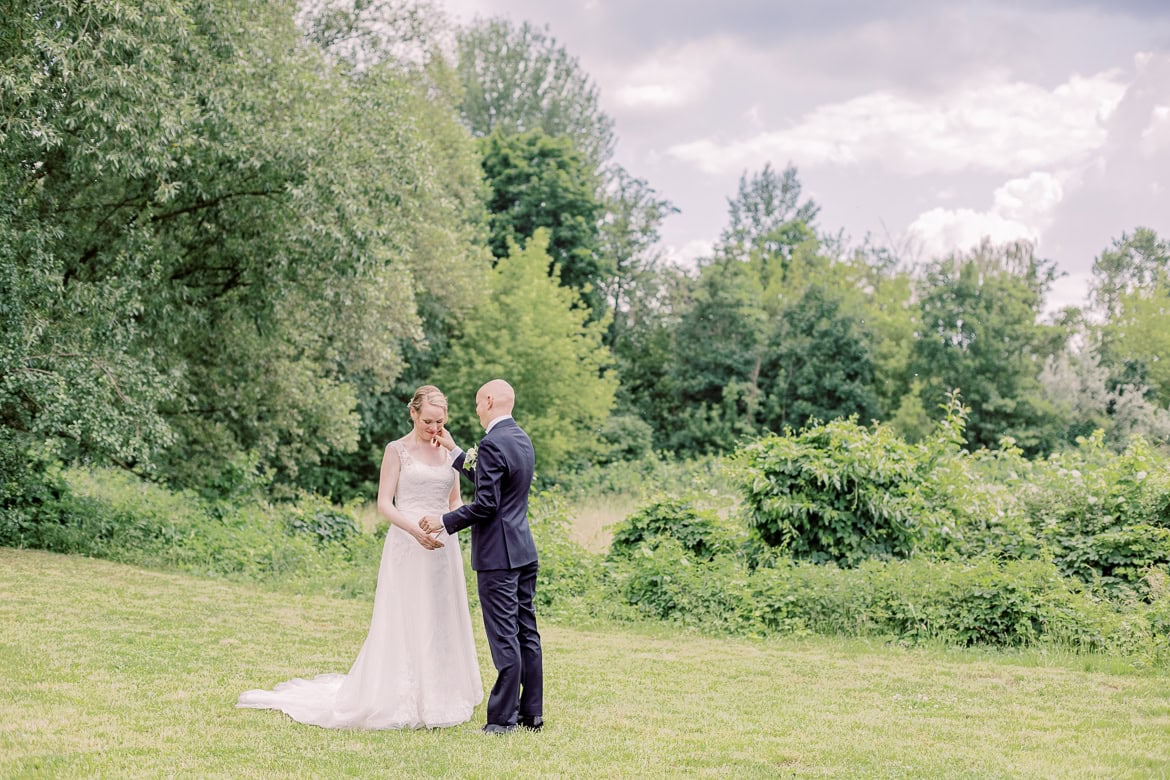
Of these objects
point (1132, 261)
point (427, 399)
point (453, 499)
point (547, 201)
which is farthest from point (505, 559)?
point (1132, 261)

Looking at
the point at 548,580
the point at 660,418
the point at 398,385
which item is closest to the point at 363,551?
the point at 548,580

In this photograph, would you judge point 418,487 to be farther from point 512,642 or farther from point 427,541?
point 512,642

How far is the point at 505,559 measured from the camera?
626 cm

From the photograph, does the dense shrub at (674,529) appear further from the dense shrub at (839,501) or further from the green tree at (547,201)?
the green tree at (547,201)

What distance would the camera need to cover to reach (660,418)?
44.7m

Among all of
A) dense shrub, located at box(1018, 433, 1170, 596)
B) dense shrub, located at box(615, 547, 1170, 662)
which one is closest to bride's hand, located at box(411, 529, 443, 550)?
dense shrub, located at box(615, 547, 1170, 662)

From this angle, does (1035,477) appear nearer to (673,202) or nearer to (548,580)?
(548,580)

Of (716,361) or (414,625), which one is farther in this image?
(716,361)

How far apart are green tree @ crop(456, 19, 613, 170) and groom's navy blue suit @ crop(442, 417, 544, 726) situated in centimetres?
4531

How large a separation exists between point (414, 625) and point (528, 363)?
2671cm

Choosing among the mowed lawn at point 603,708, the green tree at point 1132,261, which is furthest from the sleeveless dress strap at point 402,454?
the green tree at point 1132,261

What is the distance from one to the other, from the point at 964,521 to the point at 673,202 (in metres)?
39.2

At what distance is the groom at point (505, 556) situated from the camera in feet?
20.5

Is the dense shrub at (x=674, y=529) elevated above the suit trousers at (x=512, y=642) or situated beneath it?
elevated above
